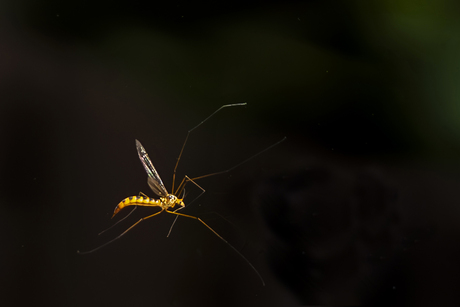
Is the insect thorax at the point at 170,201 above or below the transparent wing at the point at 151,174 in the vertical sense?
below

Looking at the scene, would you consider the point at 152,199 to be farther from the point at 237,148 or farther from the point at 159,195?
the point at 237,148

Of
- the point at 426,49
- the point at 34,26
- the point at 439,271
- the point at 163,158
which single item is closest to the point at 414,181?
the point at 439,271

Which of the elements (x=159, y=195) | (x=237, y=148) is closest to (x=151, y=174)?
(x=159, y=195)

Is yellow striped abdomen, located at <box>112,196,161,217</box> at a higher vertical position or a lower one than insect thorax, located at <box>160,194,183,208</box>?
higher

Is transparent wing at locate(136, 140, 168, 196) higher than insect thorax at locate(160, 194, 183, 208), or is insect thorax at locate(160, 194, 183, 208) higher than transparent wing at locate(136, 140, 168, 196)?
transparent wing at locate(136, 140, 168, 196)
